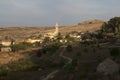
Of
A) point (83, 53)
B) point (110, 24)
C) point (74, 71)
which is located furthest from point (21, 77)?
point (110, 24)

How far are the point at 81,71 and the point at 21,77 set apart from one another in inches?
371

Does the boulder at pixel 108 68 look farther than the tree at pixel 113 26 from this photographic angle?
No

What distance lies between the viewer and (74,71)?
28.3 meters

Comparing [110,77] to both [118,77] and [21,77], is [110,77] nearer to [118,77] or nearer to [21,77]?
[118,77]

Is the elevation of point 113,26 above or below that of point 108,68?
below

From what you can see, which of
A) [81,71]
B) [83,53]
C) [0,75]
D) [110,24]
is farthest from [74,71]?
[110,24]

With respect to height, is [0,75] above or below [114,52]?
below

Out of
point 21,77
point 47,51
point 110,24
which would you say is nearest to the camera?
point 21,77

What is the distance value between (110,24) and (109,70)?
68427 mm

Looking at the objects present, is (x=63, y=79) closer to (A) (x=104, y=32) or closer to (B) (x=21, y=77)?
(B) (x=21, y=77)

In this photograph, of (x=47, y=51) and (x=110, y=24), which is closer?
(x=47, y=51)

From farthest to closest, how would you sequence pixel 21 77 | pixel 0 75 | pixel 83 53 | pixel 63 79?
pixel 83 53 < pixel 0 75 < pixel 21 77 < pixel 63 79

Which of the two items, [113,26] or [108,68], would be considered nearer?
[108,68]

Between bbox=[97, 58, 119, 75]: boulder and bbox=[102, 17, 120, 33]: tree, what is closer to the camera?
bbox=[97, 58, 119, 75]: boulder
